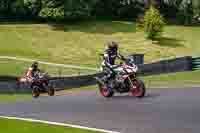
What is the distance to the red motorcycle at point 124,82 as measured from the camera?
20.1 metres

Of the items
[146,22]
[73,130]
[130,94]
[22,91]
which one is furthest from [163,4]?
[73,130]

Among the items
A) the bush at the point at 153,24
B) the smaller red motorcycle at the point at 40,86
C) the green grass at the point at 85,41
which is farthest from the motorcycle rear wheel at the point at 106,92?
the bush at the point at 153,24

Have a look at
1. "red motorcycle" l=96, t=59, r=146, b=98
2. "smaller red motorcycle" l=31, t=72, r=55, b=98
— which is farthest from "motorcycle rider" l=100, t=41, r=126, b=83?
"smaller red motorcycle" l=31, t=72, r=55, b=98

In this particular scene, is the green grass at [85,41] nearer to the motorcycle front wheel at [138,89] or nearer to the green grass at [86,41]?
the green grass at [86,41]

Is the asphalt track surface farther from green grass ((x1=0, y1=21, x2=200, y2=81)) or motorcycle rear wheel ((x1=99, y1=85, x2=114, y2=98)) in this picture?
green grass ((x1=0, y1=21, x2=200, y2=81))

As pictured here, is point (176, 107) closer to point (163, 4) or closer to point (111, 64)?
point (111, 64)

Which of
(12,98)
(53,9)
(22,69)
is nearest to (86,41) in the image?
(53,9)

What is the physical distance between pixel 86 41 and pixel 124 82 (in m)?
45.0

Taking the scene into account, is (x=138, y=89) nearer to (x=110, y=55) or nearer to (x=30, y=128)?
(x=110, y=55)

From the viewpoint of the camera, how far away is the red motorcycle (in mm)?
20109

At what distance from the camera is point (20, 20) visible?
7312 centimetres

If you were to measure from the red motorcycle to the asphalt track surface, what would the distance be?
32 centimetres

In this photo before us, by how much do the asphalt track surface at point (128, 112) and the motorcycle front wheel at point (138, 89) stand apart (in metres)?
0.22

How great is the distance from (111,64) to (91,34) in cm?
4771
